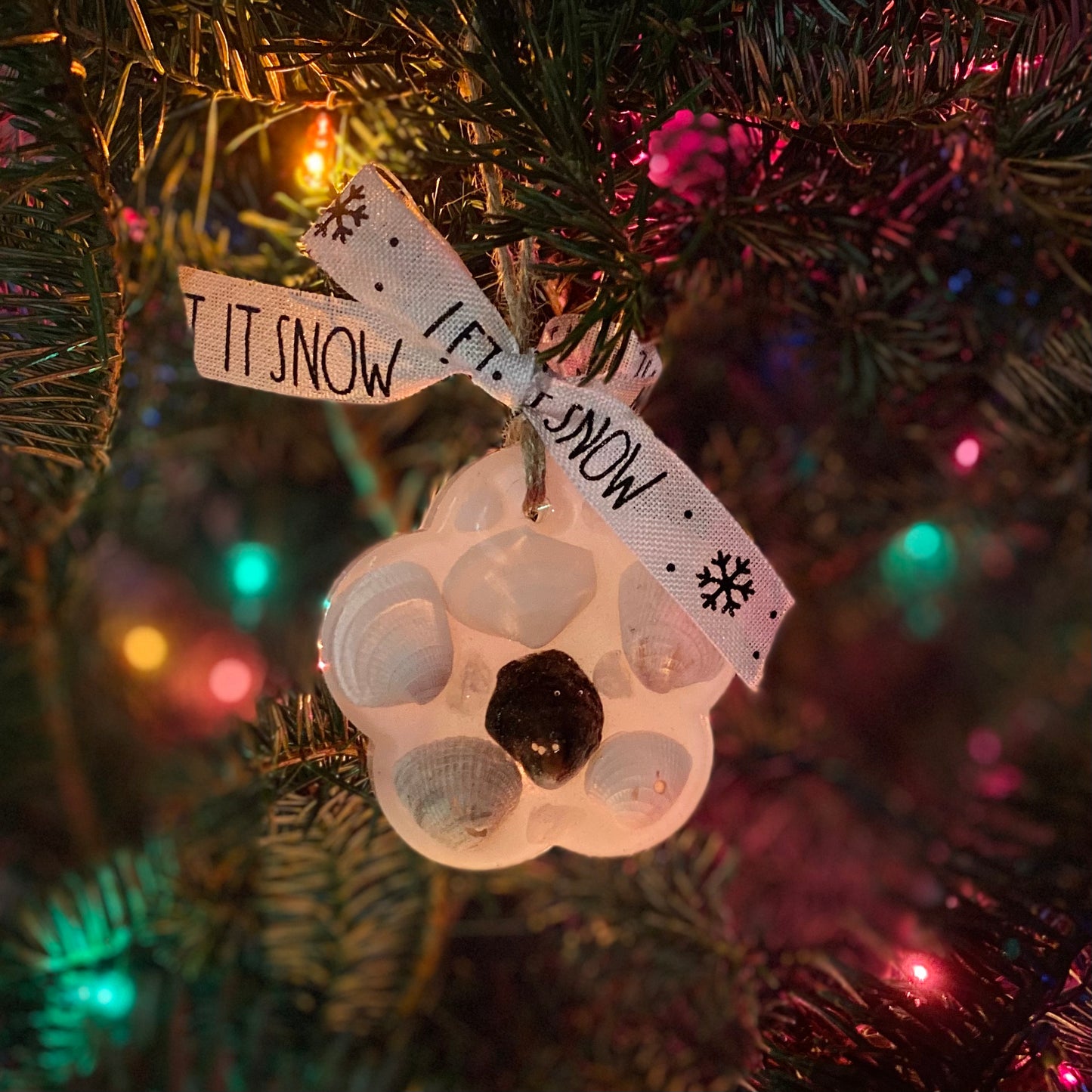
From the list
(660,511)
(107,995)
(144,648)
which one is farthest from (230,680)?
(660,511)

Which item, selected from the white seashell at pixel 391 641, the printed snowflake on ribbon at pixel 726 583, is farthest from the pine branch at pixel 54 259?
the printed snowflake on ribbon at pixel 726 583

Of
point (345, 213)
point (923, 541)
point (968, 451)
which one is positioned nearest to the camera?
point (345, 213)

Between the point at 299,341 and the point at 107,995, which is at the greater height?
the point at 299,341

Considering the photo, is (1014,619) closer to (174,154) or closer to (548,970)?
(548,970)

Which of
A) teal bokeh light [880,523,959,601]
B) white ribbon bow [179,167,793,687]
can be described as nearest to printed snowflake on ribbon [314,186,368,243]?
white ribbon bow [179,167,793,687]

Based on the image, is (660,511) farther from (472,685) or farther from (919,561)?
(919,561)
